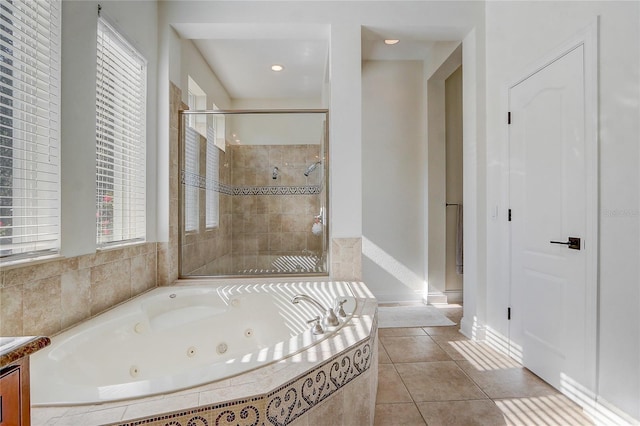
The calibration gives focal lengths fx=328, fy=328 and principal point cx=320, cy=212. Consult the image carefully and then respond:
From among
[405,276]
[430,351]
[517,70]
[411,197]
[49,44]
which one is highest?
[517,70]

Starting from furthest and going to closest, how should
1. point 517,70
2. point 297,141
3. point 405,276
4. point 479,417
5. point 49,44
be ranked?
1. point 405,276
2. point 297,141
3. point 517,70
4. point 479,417
5. point 49,44

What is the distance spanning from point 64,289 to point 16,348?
121cm

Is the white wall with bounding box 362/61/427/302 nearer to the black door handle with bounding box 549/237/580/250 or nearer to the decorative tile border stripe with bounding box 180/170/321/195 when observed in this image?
the decorative tile border stripe with bounding box 180/170/321/195

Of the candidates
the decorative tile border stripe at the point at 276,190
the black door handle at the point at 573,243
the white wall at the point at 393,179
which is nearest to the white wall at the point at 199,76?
the decorative tile border stripe at the point at 276,190

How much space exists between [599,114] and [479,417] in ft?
5.61

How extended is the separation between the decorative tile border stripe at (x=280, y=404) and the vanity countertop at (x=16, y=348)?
412mm

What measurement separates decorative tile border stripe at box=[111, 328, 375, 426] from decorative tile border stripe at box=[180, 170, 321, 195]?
1.79m

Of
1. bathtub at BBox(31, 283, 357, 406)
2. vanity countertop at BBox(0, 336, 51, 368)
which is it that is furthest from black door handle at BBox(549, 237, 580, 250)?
vanity countertop at BBox(0, 336, 51, 368)

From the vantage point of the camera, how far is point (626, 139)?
1.58 metres

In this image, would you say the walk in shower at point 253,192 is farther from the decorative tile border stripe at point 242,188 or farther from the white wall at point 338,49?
the white wall at point 338,49

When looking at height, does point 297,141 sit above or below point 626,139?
above

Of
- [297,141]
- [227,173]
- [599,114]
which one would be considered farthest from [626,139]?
[227,173]

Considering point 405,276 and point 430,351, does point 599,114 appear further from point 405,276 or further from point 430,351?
point 405,276

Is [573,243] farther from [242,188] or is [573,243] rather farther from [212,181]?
[212,181]
